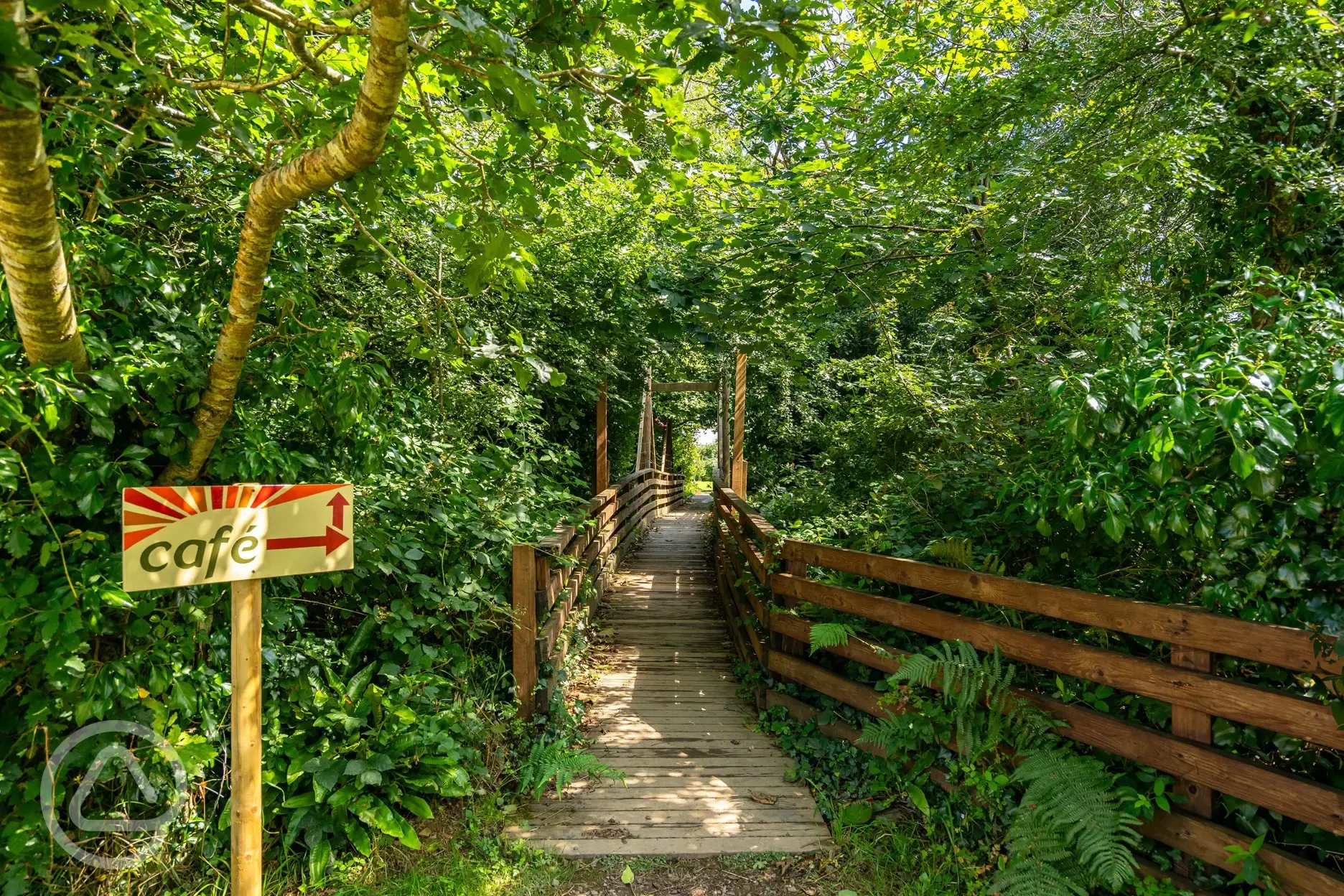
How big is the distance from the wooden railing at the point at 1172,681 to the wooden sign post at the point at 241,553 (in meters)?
2.54

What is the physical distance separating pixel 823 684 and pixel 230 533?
299 centimetres

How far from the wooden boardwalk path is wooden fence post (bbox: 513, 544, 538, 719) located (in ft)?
1.93

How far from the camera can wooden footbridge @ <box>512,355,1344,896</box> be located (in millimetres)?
1966

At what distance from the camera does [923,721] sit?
2939 mm

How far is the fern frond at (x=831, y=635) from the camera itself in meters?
3.33

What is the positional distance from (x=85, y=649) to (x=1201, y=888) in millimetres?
3914

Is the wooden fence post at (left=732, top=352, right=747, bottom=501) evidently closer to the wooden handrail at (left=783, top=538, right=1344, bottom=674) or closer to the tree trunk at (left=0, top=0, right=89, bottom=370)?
the wooden handrail at (left=783, top=538, right=1344, bottom=674)

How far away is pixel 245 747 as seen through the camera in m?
1.90

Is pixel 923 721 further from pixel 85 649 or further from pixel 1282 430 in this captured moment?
pixel 85 649

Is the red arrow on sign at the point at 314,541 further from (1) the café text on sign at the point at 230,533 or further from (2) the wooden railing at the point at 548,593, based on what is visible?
(2) the wooden railing at the point at 548,593

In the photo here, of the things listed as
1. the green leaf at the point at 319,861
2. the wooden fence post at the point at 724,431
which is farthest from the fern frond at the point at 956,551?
the wooden fence post at the point at 724,431

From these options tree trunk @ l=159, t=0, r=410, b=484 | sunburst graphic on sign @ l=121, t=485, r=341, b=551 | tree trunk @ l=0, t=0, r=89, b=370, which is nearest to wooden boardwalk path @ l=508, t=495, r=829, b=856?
sunburst graphic on sign @ l=121, t=485, r=341, b=551

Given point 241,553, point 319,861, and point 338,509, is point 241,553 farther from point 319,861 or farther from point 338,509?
point 319,861

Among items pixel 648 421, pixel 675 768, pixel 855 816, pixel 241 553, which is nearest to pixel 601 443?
pixel 675 768
